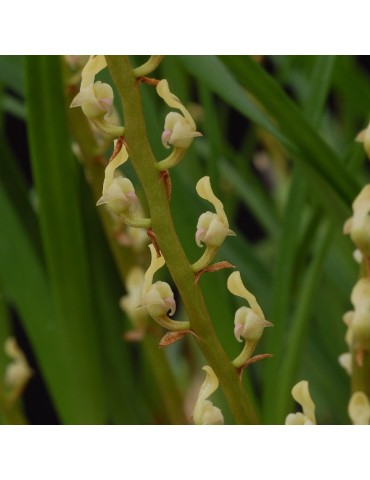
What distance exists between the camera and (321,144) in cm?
40

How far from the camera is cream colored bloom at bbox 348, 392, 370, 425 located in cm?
34

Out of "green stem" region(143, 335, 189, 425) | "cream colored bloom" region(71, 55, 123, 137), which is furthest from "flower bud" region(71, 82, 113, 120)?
"green stem" region(143, 335, 189, 425)

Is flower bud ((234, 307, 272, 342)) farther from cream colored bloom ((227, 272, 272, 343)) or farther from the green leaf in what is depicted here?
the green leaf

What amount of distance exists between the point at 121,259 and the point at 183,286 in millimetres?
201

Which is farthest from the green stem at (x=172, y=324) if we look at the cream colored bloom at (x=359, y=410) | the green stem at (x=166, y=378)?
the green stem at (x=166, y=378)

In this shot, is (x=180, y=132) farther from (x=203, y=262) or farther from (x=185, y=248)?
(x=185, y=248)

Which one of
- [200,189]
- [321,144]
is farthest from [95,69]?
[321,144]

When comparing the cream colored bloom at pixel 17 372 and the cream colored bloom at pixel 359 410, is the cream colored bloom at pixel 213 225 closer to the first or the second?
the cream colored bloom at pixel 359 410

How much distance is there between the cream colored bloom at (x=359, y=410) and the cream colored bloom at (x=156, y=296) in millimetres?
111

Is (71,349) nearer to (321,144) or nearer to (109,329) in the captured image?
(109,329)

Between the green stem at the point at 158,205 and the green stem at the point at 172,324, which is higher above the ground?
the green stem at the point at 158,205

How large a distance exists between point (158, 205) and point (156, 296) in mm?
30

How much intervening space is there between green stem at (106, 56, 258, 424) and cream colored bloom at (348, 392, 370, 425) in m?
0.09

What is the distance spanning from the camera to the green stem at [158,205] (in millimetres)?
254
